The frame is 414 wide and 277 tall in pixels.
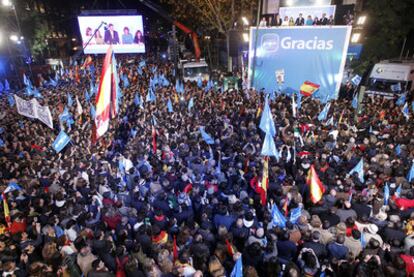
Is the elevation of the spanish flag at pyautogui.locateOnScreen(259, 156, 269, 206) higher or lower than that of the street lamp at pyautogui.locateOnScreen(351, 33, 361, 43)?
lower

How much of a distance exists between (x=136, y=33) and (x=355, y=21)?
16125 mm

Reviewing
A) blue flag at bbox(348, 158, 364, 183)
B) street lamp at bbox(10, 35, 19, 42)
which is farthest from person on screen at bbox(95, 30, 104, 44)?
blue flag at bbox(348, 158, 364, 183)

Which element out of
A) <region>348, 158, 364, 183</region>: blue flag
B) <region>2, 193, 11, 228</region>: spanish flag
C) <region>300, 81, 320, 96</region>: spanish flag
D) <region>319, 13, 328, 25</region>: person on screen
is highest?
<region>319, 13, 328, 25</region>: person on screen

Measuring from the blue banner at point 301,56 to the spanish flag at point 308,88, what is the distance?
0.26m

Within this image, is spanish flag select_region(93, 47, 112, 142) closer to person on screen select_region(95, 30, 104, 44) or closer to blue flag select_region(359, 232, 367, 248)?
blue flag select_region(359, 232, 367, 248)

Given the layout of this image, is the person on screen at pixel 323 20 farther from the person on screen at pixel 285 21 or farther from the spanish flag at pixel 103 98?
the spanish flag at pixel 103 98

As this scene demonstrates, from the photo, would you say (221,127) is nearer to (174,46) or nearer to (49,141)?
(49,141)

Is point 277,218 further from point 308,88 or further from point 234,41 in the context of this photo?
point 234,41

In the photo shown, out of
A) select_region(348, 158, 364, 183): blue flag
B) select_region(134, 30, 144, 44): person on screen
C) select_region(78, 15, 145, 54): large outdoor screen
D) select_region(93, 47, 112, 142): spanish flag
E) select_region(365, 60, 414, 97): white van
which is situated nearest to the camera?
select_region(93, 47, 112, 142): spanish flag

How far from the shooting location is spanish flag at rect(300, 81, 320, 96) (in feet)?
52.3

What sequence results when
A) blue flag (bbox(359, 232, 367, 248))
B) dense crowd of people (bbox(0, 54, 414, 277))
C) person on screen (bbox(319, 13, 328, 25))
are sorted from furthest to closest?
1. person on screen (bbox(319, 13, 328, 25))
2. blue flag (bbox(359, 232, 367, 248))
3. dense crowd of people (bbox(0, 54, 414, 277))

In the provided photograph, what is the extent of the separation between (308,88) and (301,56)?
1.65m

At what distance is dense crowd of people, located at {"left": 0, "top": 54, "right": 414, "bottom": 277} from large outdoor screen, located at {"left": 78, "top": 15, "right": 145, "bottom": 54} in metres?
15.4

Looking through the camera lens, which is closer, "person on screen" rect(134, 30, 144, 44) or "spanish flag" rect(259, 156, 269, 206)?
"spanish flag" rect(259, 156, 269, 206)
